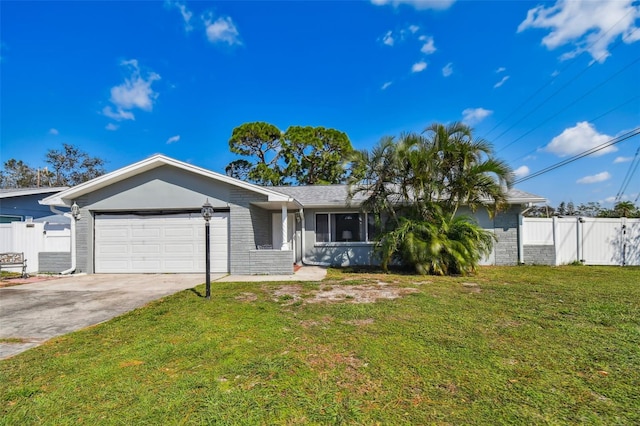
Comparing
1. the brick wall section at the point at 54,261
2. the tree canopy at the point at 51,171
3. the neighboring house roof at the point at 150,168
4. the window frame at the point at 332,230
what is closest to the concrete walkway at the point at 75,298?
the brick wall section at the point at 54,261

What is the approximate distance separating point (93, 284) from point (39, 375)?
21.0 ft

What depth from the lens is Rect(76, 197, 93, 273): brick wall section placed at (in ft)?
34.0

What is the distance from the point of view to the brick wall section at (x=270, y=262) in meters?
9.92

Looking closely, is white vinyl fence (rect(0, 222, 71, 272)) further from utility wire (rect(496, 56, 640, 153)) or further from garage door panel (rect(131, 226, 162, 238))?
utility wire (rect(496, 56, 640, 153))

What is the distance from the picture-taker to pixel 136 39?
12.2 metres

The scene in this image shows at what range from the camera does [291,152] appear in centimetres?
2558

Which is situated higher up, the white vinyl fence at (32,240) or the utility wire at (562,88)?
the utility wire at (562,88)

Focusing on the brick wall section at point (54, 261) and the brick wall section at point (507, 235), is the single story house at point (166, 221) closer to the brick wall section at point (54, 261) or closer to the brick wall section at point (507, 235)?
the brick wall section at point (54, 261)

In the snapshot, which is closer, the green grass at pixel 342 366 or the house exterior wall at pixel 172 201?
the green grass at pixel 342 366

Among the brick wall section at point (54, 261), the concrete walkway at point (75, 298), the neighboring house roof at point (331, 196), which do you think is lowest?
the concrete walkway at point (75, 298)

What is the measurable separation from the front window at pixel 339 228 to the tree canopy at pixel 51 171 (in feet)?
103

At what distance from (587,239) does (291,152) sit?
64.9 feet

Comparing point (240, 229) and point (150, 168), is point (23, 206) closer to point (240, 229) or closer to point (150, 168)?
point (150, 168)

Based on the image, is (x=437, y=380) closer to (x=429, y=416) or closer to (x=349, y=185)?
(x=429, y=416)
